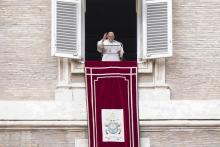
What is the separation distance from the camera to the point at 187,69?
23.7 meters

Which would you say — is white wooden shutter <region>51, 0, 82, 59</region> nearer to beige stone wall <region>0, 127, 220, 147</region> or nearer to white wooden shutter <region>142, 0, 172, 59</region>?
white wooden shutter <region>142, 0, 172, 59</region>

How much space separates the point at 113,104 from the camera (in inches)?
916

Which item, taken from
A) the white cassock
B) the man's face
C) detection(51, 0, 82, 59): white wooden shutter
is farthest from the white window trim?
the man's face

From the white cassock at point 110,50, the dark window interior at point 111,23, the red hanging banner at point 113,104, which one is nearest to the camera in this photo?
the red hanging banner at point 113,104

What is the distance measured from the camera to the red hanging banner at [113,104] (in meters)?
23.2

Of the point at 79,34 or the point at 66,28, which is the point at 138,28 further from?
the point at 66,28

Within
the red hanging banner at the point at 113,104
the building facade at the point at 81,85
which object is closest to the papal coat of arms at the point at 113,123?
the red hanging banner at the point at 113,104

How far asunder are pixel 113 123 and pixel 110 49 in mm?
1547

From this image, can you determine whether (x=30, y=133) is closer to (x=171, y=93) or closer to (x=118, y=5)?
(x=171, y=93)

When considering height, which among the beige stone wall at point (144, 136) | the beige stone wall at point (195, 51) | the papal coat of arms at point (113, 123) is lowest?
the beige stone wall at point (144, 136)

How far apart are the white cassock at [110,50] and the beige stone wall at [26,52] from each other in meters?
1.00

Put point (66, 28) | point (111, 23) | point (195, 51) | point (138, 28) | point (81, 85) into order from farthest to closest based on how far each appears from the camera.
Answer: point (111, 23), point (138, 28), point (195, 51), point (66, 28), point (81, 85)

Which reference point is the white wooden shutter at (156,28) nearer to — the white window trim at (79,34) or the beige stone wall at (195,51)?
the beige stone wall at (195,51)

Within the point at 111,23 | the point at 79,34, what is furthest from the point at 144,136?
the point at 111,23
